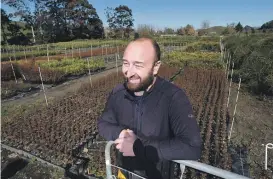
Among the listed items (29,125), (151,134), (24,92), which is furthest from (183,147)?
(24,92)

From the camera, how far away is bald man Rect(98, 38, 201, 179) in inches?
48.6

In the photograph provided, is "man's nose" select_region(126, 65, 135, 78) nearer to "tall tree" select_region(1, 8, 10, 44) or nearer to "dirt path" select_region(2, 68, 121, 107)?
"dirt path" select_region(2, 68, 121, 107)

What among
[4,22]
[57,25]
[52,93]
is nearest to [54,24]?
[57,25]

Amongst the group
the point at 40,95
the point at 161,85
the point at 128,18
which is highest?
the point at 128,18

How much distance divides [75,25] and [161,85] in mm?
42841

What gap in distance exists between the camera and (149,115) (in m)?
1.42

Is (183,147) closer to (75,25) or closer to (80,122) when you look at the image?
(80,122)

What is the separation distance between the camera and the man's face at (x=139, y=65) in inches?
53.5

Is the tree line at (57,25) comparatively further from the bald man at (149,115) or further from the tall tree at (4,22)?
the bald man at (149,115)

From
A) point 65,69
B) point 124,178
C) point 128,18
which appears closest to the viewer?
point 124,178

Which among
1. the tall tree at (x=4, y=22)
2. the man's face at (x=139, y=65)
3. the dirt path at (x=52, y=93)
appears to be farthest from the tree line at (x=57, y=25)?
the man's face at (x=139, y=65)

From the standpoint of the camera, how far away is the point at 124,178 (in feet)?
4.50

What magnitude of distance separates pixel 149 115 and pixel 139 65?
0.32 metres

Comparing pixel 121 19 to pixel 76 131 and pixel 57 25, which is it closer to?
pixel 57 25
